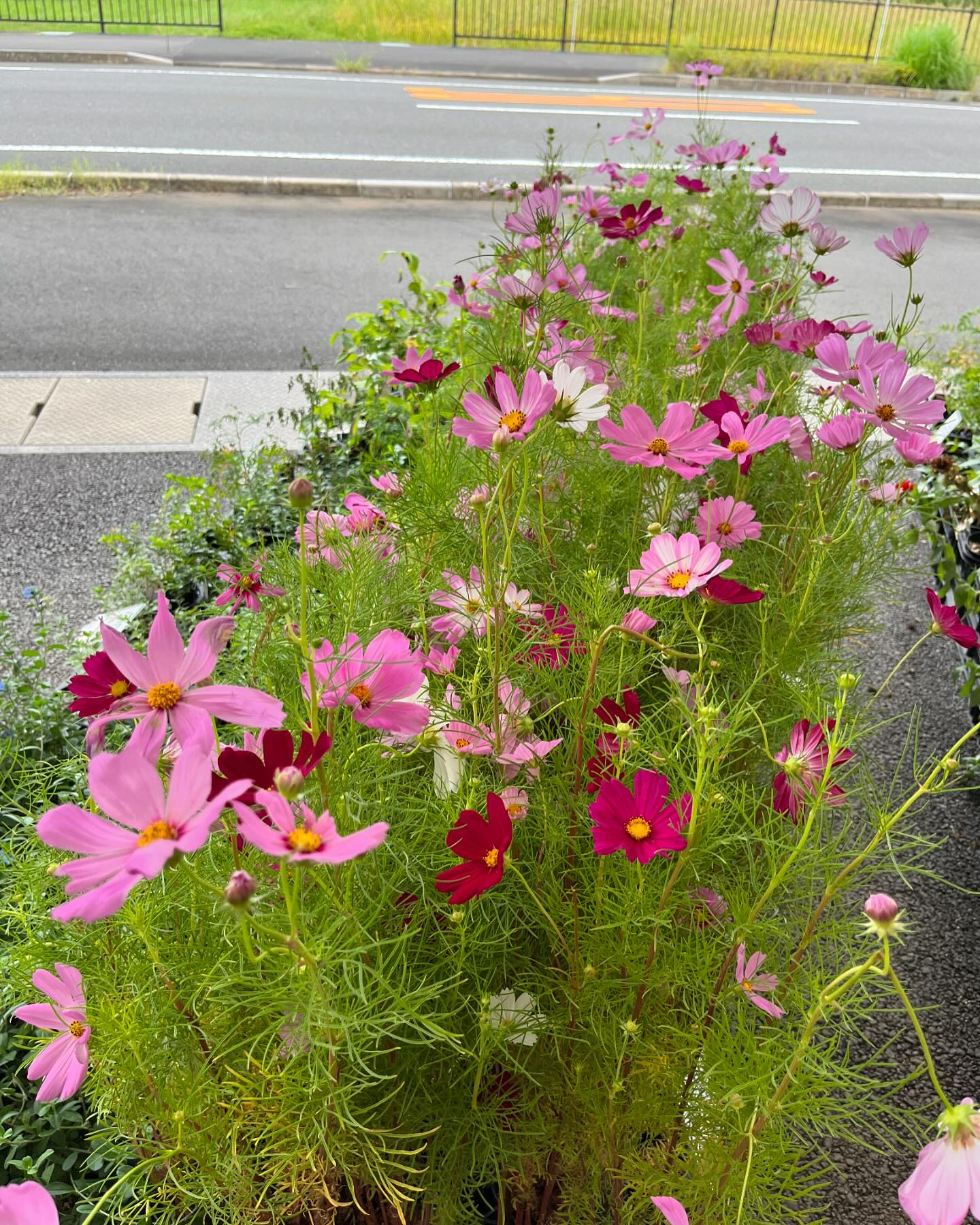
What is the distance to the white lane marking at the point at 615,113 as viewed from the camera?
392 inches

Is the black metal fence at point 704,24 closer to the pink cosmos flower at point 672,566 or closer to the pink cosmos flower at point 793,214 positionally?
the pink cosmos flower at point 793,214

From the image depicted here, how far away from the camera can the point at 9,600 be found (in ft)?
9.55

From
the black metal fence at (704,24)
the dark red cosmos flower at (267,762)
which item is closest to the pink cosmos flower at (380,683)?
the dark red cosmos flower at (267,762)

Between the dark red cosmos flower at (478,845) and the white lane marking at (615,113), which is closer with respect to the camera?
the dark red cosmos flower at (478,845)

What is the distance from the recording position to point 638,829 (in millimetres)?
761

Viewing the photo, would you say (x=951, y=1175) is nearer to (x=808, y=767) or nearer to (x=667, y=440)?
(x=808, y=767)

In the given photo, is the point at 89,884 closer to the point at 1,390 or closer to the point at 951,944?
the point at 951,944

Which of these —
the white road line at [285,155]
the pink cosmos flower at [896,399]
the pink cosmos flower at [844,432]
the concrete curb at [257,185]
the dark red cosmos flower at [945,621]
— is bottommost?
the concrete curb at [257,185]

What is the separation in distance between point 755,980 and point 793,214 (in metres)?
1.43

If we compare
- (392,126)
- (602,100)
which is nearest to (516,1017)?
(392,126)

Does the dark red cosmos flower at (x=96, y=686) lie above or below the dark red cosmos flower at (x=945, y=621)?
above

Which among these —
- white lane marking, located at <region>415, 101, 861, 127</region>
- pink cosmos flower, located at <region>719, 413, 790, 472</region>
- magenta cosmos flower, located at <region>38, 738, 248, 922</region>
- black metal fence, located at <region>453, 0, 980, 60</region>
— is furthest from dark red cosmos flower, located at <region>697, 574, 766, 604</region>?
black metal fence, located at <region>453, 0, 980, 60</region>

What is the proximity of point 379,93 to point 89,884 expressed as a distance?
11358mm

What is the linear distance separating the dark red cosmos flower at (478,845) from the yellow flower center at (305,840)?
0.20 metres
